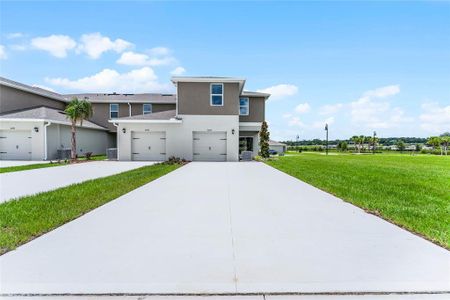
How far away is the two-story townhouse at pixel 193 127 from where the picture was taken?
2080 cm

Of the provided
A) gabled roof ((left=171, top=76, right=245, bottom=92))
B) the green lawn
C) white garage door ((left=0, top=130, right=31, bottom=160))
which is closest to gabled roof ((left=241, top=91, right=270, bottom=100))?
gabled roof ((left=171, top=76, right=245, bottom=92))

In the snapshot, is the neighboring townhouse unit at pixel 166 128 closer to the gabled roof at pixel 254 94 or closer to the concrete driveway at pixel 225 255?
the gabled roof at pixel 254 94

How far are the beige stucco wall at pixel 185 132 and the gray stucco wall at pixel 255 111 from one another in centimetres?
588

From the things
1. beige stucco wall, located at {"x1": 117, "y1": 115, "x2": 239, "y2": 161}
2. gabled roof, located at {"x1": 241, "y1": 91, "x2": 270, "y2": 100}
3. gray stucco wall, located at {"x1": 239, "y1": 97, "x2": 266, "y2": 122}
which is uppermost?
gabled roof, located at {"x1": 241, "y1": 91, "x2": 270, "y2": 100}

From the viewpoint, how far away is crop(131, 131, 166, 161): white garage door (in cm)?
2148

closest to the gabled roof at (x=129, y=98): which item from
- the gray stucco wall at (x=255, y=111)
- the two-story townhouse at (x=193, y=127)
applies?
the two-story townhouse at (x=193, y=127)

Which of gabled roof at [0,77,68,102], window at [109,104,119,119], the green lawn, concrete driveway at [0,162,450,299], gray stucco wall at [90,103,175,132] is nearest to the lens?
concrete driveway at [0,162,450,299]

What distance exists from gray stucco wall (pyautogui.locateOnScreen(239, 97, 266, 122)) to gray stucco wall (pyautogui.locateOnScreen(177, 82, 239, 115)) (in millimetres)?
5925

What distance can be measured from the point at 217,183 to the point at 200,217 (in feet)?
15.0

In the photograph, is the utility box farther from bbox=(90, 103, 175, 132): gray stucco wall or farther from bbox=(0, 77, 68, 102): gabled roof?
bbox=(90, 103, 175, 132): gray stucco wall

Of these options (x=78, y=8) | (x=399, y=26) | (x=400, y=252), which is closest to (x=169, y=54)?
(x=78, y=8)

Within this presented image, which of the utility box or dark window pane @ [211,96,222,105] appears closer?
dark window pane @ [211,96,222,105]

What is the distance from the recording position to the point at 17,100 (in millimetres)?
23062

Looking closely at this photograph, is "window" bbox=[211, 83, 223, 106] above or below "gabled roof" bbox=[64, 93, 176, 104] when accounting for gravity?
below
